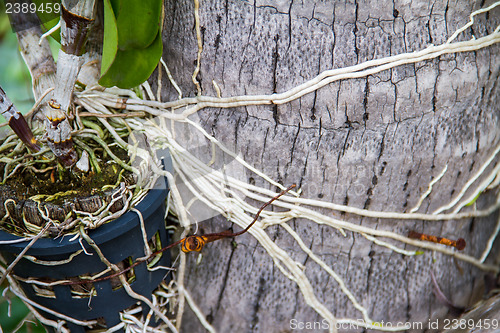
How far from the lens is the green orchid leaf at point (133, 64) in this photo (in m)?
0.75

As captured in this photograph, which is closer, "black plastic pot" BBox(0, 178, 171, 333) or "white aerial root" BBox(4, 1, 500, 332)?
"black plastic pot" BBox(0, 178, 171, 333)

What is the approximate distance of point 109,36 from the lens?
65cm

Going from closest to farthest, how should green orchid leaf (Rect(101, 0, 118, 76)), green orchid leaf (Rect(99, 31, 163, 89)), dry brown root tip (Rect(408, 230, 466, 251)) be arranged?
green orchid leaf (Rect(101, 0, 118, 76)) < green orchid leaf (Rect(99, 31, 163, 89)) < dry brown root tip (Rect(408, 230, 466, 251))

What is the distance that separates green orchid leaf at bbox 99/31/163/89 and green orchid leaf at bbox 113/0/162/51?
20mm

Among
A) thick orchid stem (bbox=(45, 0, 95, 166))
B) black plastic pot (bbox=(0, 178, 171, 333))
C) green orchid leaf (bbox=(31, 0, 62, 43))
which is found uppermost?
green orchid leaf (bbox=(31, 0, 62, 43))

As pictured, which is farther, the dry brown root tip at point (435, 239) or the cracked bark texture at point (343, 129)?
the dry brown root tip at point (435, 239)

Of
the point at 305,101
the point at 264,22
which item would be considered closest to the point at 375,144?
the point at 305,101

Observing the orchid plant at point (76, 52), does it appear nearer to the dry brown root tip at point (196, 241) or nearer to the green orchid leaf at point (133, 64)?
the green orchid leaf at point (133, 64)

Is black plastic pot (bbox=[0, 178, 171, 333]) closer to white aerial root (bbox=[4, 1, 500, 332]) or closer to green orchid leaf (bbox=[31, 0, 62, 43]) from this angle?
white aerial root (bbox=[4, 1, 500, 332])

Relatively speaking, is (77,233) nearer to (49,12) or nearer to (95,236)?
(95,236)

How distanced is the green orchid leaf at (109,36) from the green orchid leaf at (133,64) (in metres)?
0.08

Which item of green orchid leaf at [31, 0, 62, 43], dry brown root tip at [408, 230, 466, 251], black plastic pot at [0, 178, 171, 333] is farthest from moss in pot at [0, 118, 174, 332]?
dry brown root tip at [408, 230, 466, 251]

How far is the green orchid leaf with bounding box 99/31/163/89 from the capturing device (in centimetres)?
75

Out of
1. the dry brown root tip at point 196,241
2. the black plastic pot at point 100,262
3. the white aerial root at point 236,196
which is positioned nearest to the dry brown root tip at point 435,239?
the white aerial root at point 236,196
